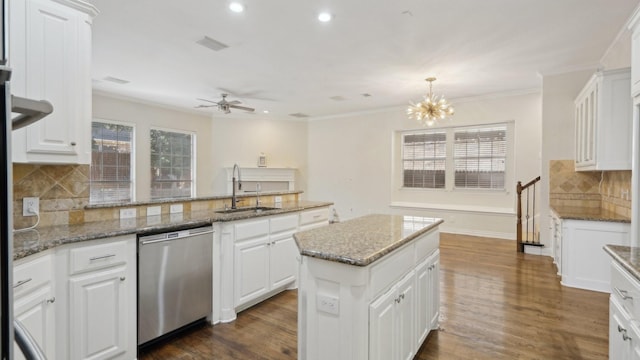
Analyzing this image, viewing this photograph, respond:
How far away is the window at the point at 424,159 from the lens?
736 centimetres

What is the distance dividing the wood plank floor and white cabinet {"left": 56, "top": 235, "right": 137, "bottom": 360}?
36 cm

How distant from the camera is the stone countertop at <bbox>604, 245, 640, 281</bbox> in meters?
1.41

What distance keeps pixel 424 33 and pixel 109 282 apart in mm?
3859

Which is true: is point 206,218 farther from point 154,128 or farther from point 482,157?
point 482,157

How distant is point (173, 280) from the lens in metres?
2.47

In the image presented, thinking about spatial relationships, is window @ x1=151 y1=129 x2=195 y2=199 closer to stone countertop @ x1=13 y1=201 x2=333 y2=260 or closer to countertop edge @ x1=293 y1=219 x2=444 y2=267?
stone countertop @ x1=13 y1=201 x2=333 y2=260

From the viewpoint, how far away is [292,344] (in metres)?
2.50

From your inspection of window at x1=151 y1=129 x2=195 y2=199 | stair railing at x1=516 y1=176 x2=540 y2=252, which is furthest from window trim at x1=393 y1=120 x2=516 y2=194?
window at x1=151 y1=129 x2=195 y2=199

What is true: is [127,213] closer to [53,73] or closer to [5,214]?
[53,73]

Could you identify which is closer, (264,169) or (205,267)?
(205,267)

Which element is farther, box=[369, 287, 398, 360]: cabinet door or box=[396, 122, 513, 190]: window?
box=[396, 122, 513, 190]: window

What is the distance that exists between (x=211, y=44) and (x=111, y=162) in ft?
13.5

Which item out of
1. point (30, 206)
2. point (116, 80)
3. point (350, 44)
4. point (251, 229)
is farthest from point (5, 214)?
point (116, 80)

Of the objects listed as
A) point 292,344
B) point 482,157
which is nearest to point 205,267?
point 292,344
